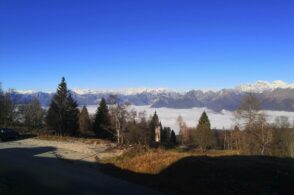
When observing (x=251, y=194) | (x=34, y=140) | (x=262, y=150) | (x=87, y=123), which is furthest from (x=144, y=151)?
(x=87, y=123)

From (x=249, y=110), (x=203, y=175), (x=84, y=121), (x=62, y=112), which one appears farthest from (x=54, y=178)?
(x=84, y=121)

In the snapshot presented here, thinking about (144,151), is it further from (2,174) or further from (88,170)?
(2,174)

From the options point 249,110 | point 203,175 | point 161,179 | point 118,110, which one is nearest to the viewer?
point 203,175

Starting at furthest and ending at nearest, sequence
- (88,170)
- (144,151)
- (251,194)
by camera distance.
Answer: (144,151) → (88,170) → (251,194)

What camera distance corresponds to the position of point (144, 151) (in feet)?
82.0

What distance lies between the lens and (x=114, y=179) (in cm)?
1844

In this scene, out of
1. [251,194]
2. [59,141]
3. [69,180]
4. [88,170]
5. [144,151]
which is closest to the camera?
[251,194]

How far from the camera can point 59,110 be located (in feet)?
238

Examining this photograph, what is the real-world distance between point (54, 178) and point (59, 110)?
56496 mm

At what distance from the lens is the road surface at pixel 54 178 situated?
15.1 metres

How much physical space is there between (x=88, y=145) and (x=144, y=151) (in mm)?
8451

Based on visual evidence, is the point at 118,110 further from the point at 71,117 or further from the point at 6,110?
the point at 71,117

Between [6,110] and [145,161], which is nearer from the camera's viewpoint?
[145,161]

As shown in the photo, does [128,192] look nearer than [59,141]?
Yes
